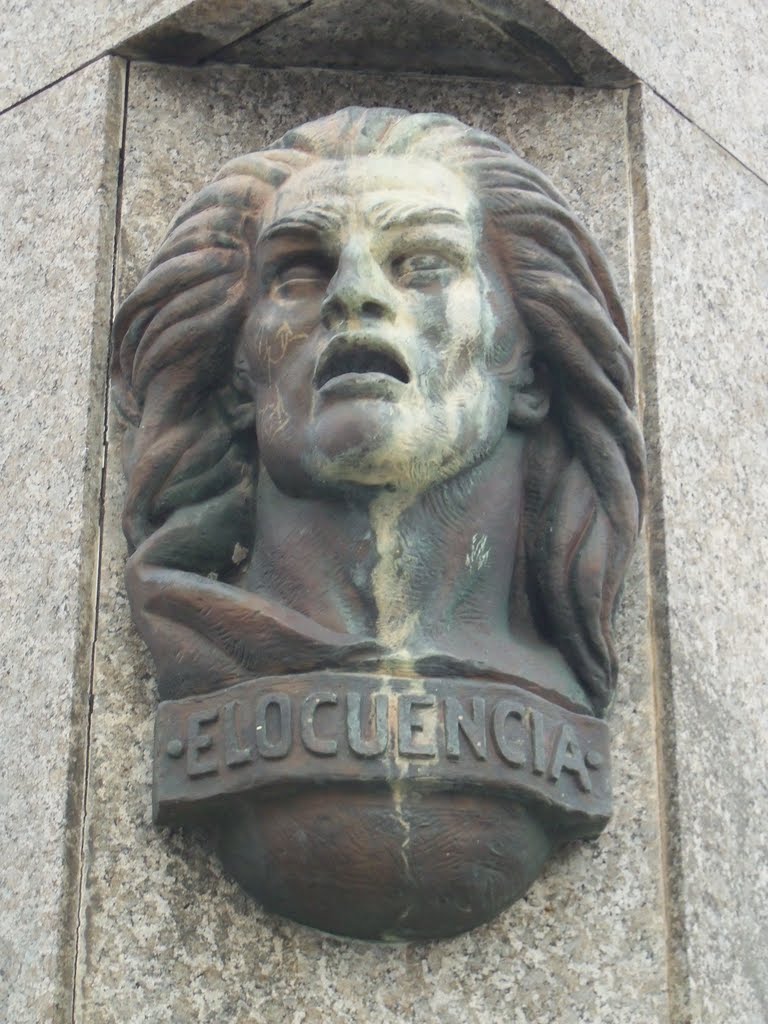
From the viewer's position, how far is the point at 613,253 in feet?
11.0

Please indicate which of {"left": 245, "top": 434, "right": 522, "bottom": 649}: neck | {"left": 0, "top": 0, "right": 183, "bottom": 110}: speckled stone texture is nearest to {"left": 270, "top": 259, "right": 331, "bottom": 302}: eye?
{"left": 245, "top": 434, "right": 522, "bottom": 649}: neck

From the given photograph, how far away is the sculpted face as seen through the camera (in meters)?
2.85

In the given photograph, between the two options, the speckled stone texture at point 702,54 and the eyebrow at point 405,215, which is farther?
the speckled stone texture at point 702,54

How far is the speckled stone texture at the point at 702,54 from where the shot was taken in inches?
139

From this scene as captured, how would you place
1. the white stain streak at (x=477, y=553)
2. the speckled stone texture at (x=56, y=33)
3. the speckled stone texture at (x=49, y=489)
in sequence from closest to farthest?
the speckled stone texture at (x=49, y=489) < the white stain streak at (x=477, y=553) < the speckled stone texture at (x=56, y=33)

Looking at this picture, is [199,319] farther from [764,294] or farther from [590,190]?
[764,294]

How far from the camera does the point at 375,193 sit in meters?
3.00

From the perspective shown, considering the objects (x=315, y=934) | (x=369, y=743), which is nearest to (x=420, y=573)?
(x=369, y=743)

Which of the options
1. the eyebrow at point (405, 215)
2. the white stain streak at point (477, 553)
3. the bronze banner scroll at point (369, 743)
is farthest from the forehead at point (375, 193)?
the bronze banner scroll at point (369, 743)

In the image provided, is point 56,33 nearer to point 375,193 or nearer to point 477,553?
point 375,193

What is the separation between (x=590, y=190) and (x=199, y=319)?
30.6 inches

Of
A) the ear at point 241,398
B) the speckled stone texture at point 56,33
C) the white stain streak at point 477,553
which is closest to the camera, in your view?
the white stain streak at point 477,553

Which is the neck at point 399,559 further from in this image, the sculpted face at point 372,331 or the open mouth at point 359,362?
the open mouth at point 359,362

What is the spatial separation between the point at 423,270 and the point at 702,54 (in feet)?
3.20
